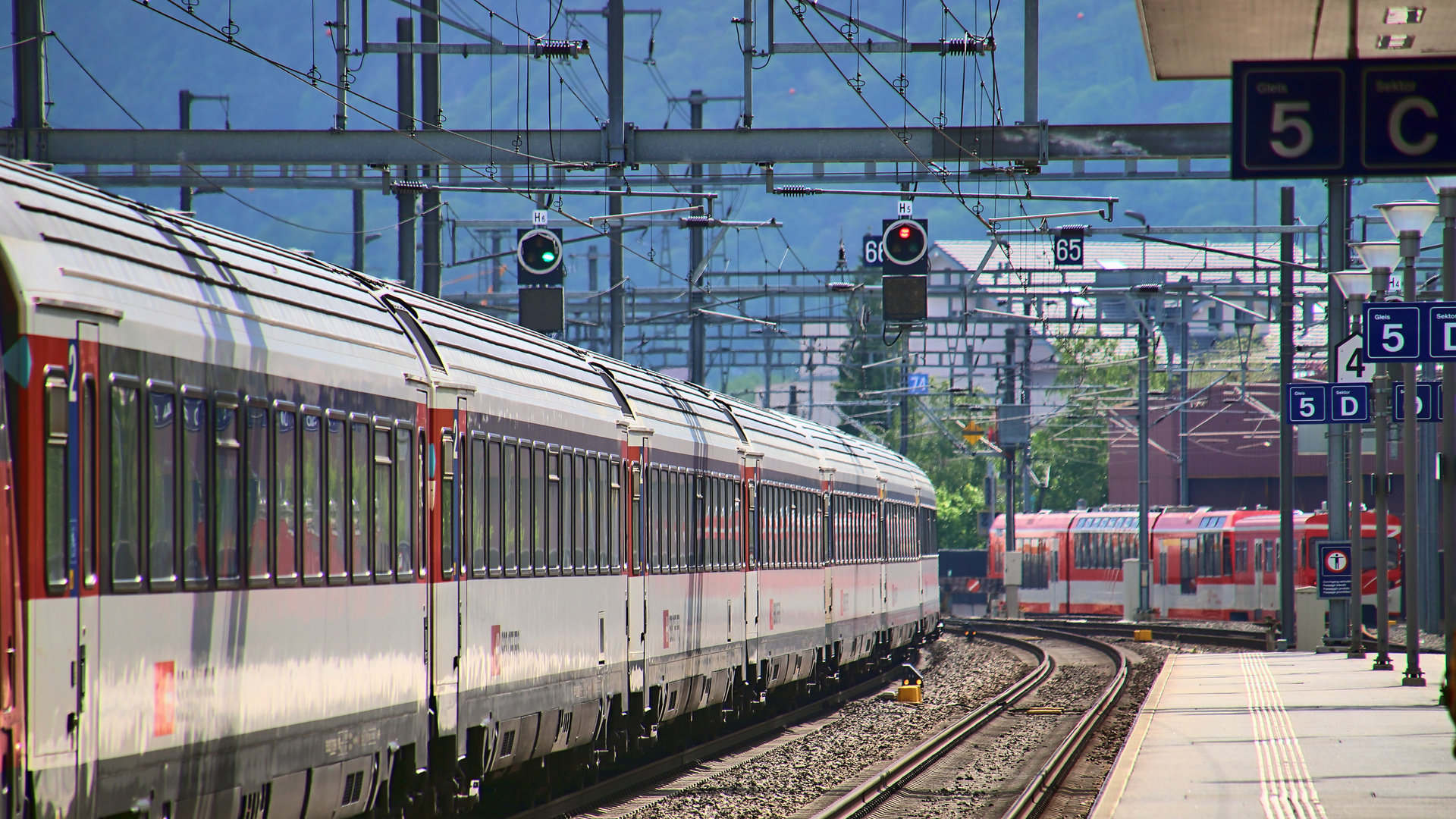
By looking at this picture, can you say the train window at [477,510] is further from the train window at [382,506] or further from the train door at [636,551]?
the train door at [636,551]

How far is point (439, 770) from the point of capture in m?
11.2

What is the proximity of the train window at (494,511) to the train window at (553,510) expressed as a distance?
3.24 ft

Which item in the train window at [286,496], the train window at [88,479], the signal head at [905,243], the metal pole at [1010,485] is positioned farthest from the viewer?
the metal pole at [1010,485]

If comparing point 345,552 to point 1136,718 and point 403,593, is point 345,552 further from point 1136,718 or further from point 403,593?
point 1136,718

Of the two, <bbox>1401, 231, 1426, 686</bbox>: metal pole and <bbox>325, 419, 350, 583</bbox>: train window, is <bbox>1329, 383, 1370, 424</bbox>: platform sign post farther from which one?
<bbox>325, 419, 350, 583</bbox>: train window

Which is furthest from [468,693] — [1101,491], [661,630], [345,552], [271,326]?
[1101,491]

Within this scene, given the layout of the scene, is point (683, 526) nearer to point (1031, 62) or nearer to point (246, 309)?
point (1031, 62)

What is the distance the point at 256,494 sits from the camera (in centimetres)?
852

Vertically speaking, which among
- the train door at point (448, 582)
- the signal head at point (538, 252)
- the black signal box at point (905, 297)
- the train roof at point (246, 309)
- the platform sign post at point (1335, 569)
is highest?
the signal head at point (538, 252)

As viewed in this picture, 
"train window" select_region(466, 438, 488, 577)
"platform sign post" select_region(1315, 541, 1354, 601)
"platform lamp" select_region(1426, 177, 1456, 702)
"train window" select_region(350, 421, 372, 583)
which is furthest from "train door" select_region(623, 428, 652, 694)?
"platform sign post" select_region(1315, 541, 1354, 601)

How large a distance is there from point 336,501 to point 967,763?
1052 centimetres

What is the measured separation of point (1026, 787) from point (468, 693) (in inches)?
252

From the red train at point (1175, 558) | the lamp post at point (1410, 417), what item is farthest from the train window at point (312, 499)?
the red train at point (1175, 558)

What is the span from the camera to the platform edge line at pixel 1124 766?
39.2ft
